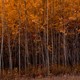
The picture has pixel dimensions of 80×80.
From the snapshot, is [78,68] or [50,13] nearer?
[78,68]

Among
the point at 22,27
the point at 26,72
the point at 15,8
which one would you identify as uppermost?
the point at 15,8

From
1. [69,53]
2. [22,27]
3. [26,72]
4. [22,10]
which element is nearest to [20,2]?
[22,10]

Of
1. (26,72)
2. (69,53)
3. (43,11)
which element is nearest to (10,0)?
(43,11)

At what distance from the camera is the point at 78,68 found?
19.9 meters

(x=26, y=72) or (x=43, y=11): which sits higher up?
(x=43, y=11)

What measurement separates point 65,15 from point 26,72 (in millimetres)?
5654

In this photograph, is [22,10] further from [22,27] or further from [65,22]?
[65,22]

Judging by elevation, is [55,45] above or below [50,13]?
below

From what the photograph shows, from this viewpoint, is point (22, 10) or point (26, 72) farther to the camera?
point (22, 10)

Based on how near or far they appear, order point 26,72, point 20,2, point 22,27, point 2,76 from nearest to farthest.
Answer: point 2,76
point 26,72
point 20,2
point 22,27

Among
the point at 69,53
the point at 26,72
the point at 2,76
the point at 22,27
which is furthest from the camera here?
the point at 69,53

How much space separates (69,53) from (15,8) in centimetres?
854

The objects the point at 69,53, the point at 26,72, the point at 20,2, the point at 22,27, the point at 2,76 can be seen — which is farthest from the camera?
the point at 69,53

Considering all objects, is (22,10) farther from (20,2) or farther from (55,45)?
(55,45)
